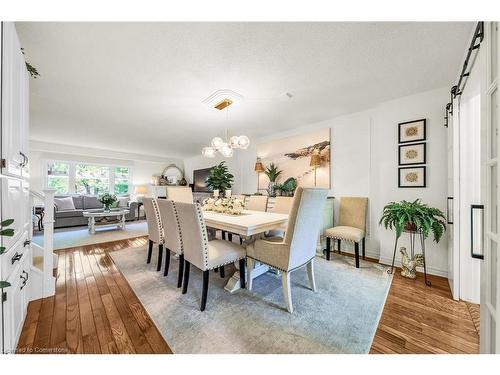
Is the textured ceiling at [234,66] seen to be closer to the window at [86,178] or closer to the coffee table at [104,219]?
the coffee table at [104,219]

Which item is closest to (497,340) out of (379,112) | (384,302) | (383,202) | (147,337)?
(384,302)

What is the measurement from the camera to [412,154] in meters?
2.45

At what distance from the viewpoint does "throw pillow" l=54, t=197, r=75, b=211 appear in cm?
491

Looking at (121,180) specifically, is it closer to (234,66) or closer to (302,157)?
(302,157)

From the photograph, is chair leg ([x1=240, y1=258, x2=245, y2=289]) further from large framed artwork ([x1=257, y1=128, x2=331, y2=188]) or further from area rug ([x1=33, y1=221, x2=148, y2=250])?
area rug ([x1=33, y1=221, x2=148, y2=250])

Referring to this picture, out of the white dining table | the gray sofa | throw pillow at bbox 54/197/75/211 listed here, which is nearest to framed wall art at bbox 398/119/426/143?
the white dining table

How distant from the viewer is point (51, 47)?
1597 millimetres

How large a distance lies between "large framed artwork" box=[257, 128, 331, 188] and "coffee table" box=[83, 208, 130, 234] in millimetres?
3639

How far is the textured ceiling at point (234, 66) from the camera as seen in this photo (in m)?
1.43

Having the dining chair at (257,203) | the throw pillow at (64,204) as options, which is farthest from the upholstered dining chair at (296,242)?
the throw pillow at (64,204)

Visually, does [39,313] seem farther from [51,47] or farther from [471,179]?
[471,179]

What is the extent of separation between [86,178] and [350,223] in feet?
24.7

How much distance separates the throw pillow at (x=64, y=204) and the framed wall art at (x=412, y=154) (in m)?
7.32
